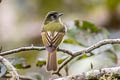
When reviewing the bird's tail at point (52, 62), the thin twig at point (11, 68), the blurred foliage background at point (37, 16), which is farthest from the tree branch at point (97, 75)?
the blurred foliage background at point (37, 16)

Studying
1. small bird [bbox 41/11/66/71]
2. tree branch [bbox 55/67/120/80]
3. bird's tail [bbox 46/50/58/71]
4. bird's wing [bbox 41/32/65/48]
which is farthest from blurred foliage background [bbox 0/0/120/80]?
tree branch [bbox 55/67/120/80]

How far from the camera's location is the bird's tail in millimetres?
4359

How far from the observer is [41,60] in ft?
15.8

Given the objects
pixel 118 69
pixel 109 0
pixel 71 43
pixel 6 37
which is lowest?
pixel 118 69

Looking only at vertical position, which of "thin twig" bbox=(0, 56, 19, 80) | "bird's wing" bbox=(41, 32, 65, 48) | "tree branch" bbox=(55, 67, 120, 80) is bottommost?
"tree branch" bbox=(55, 67, 120, 80)

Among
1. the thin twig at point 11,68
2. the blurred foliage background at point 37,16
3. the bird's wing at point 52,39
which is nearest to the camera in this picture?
the thin twig at point 11,68

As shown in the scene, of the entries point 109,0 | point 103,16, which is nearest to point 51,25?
point 109,0

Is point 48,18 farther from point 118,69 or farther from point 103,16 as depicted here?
point 103,16

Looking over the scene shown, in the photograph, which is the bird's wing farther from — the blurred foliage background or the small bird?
the blurred foliage background

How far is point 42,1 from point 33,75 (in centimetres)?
498

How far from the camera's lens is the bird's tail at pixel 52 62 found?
14.3 ft

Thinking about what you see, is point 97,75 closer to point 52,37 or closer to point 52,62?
point 52,62

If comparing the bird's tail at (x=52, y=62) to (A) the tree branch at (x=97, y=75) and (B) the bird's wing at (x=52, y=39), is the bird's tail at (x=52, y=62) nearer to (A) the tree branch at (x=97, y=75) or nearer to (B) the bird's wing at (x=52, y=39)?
(B) the bird's wing at (x=52, y=39)

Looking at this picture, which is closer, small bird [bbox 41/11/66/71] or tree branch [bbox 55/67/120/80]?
tree branch [bbox 55/67/120/80]
